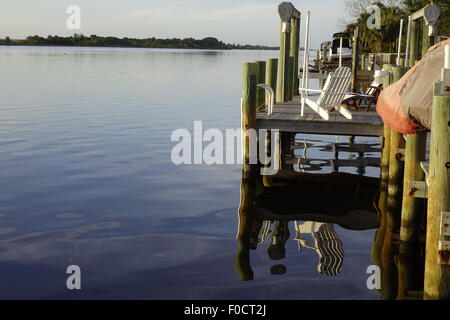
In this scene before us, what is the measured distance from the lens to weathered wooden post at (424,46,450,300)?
6.65 m

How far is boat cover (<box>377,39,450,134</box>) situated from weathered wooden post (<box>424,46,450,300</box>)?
583 mm

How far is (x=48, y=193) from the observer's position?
13.2m

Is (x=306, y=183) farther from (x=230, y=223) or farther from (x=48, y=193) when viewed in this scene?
(x=48, y=193)

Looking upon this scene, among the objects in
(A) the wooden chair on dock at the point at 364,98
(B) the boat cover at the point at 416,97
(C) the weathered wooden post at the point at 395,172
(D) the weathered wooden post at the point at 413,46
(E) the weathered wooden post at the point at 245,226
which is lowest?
(E) the weathered wooden post at the point at 245,226

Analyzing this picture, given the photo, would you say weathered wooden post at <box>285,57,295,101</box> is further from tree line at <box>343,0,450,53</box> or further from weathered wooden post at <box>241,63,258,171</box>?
tree line at <box>343,0,450,53</box>

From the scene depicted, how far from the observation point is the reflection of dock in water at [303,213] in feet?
32.2

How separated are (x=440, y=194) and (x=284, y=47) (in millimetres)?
10713

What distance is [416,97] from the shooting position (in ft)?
24.9

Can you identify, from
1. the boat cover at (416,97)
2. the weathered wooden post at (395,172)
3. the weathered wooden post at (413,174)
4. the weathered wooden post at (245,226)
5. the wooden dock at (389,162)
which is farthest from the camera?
the weathered wooden post at (395,172)

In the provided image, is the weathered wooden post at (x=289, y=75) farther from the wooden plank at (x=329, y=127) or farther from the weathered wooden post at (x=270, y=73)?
the wooden plank at (x=329, y=127)

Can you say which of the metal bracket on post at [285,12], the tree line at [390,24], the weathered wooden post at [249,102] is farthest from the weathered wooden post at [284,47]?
the tree line at [390,24]

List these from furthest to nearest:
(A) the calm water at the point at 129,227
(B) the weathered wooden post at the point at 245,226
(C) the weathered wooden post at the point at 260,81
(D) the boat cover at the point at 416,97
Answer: (C) the weathered wooden post at the point at 260,81, (B) the weathered wooden post at the point at 245,226, (A) the calm water at the point at 129,227, (D) the boat cover at the point at 416,97

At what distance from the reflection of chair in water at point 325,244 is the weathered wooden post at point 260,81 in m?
3.75
